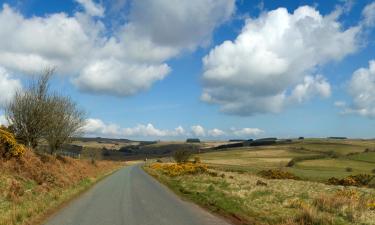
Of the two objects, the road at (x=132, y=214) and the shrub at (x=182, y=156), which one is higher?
the shrub at (x=182, y=156)

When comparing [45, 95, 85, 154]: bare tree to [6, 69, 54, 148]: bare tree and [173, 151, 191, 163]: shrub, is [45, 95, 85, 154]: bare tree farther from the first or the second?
[173, 151, 191, 163]: shrub

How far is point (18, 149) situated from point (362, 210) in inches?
912

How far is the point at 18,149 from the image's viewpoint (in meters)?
31.2

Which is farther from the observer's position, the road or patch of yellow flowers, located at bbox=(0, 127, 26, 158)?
patch of yellow flowers, located at bbox=(0, 127, 26, 158)

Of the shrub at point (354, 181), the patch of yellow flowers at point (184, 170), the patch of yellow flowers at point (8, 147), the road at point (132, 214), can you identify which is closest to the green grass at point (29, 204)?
the road at point (132, 214)

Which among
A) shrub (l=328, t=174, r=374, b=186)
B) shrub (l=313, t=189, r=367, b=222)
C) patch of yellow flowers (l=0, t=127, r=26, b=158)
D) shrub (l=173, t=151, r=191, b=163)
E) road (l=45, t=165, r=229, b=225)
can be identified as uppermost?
patch of yellow flowers (l=0, t=127, r=26, b=158)

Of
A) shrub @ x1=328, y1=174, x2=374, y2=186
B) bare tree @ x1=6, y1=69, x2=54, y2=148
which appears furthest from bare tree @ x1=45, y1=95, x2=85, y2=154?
shrub @ x1=328, y1=174, x2=374, y2=186

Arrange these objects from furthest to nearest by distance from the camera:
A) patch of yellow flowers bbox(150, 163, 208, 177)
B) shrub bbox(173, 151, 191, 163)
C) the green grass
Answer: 1. shrub bbox(173, 151, 191, 163)
2. patch of yellow flowers bbox(150, 163, 208, 177)
3. the green grass

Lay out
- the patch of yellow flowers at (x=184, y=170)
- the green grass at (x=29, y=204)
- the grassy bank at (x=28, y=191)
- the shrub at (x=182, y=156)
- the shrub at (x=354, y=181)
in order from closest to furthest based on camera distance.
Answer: the green grass at (x=29, y=204), the grassy bank at (x=28, y=191), the shrub at (x=354, y=181), the patch of yellow flowers at (x=184, y=170), the shrub at (x=182, y=156)

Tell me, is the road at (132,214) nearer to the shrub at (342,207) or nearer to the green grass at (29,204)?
the green grass at (29,204)

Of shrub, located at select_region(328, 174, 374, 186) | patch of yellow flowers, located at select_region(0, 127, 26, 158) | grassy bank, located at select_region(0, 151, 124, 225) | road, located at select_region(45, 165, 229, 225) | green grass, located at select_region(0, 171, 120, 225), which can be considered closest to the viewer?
road, located at select_region(45, 165, 229, 225)

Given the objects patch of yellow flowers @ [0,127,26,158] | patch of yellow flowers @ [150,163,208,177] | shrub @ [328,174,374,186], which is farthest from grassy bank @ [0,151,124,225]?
shrub @ [328,174,374,186]

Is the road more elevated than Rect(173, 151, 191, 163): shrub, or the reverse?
Rect(173, 151, 191, 163): shrub

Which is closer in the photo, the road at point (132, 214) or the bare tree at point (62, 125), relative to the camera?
the road at point (132, 214)
